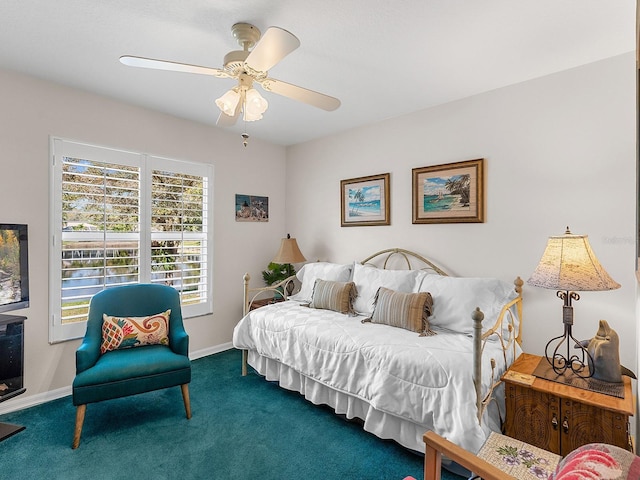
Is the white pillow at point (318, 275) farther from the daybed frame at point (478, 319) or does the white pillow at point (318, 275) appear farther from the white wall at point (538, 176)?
the white wall at point (538, 176)

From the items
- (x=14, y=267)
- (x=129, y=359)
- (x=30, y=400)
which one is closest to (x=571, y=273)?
(x=129, y=359)

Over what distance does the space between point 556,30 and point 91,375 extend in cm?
365

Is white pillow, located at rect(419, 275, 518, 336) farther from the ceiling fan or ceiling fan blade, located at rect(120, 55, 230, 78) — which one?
ceiling fan blade, located at rect(120, 55, 230, 78)

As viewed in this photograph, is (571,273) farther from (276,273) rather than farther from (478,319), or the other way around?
(276,273)

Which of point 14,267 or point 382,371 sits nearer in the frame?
Answer: point 382,371

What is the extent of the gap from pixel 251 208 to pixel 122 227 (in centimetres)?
150

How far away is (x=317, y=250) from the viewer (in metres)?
4.33

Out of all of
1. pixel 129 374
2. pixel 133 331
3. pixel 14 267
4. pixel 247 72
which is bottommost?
pixel 129 374

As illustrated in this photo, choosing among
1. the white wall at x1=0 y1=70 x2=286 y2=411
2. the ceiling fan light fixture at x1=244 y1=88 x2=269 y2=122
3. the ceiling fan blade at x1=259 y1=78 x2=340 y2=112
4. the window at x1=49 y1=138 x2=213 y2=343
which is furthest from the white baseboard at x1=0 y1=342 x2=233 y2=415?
the ceiling fan blade at x1=259 y1=78 x2=340 y2=112

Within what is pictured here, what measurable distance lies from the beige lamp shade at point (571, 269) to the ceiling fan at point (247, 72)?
1.59 m

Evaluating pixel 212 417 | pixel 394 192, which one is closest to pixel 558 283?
pixel 394 192

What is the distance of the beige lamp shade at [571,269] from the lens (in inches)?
72.2

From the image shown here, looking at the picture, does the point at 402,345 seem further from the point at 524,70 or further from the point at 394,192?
the point at 524,70

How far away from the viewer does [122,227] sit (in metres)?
3.25
